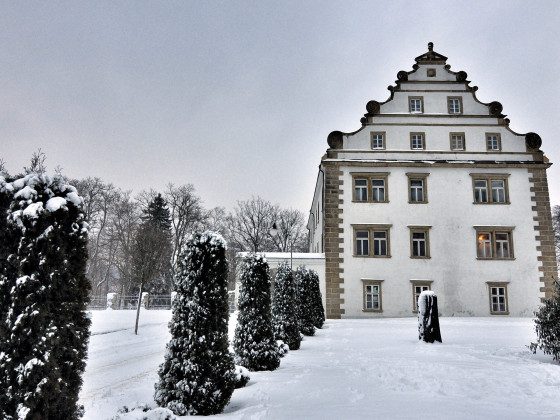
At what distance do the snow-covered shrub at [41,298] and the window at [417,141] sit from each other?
26433 millimetres

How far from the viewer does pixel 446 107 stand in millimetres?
29031

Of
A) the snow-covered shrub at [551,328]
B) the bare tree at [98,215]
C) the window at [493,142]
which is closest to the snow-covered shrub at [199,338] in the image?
the snow-covered shrub at [551,328]

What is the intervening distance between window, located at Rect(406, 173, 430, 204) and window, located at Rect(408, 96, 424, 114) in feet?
14.0

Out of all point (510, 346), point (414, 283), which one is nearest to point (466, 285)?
point (414, 283)

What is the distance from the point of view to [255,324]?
10000 millimetres

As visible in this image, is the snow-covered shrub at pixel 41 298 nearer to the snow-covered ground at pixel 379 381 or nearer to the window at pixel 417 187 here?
the snow-covered ground at pixel 379 381

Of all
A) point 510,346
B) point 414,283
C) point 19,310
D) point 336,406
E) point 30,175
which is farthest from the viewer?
point 414,283

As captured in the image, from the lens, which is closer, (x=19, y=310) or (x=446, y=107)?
(x=19, y=310)

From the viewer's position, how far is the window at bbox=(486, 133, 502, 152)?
28.7m

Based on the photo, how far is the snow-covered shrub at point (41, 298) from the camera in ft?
13.5

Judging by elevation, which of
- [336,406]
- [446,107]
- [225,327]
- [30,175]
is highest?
[446,107]

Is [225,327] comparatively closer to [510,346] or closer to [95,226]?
[510,346]

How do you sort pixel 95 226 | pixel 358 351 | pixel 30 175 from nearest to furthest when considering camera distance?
pixel 30 175 → pixel 358 351 → pixel 95 226

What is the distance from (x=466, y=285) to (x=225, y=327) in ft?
77.6
